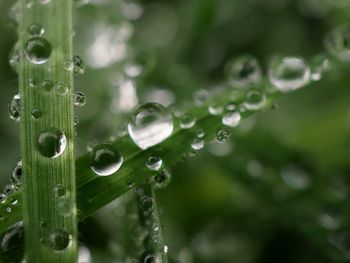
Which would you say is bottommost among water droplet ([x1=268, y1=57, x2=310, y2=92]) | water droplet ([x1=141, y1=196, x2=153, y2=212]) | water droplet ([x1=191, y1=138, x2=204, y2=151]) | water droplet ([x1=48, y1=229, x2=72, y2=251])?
water droplet ([x1=48, y1=229, x2=72, y2=251])

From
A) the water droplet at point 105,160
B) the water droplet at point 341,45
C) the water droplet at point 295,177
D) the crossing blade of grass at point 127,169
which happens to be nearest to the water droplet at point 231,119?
the crossing blade of grass at point 127,169

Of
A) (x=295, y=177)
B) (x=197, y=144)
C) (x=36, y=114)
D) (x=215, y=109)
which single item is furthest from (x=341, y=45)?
(x=36, y=114)

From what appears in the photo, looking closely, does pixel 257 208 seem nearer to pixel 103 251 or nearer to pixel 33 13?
pixel 103 251

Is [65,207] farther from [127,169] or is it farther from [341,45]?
[341,45]

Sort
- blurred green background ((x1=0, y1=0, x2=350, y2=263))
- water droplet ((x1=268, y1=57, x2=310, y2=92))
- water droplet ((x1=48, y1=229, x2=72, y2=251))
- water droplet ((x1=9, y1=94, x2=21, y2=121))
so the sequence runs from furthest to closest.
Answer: blurred green background ((x1=0, y1=0, x2=350, y2=263)), water droplet ((x1=268, y1=57, x2=310, y2=92)), water droplet ((x1=9, y1=94, x2=21, y2=121)), water droplet ((x1=48, y1=229, x2=72, y2=251))

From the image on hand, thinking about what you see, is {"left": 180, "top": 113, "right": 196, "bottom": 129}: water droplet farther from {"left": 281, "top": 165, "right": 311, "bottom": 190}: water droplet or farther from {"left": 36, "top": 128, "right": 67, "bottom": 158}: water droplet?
{"left": 281, "top": 165, "right": 311, "bottom": 190}: water droplet

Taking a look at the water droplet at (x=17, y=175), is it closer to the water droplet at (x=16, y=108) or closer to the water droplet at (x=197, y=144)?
the water droplet at (x=16, y=108)

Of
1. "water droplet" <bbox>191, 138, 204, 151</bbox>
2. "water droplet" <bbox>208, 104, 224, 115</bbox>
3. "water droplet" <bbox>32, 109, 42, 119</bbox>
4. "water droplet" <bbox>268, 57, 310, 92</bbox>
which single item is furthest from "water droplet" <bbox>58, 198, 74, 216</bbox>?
"water droplet" <bbox>268, 57, 310, 92</bbox>
